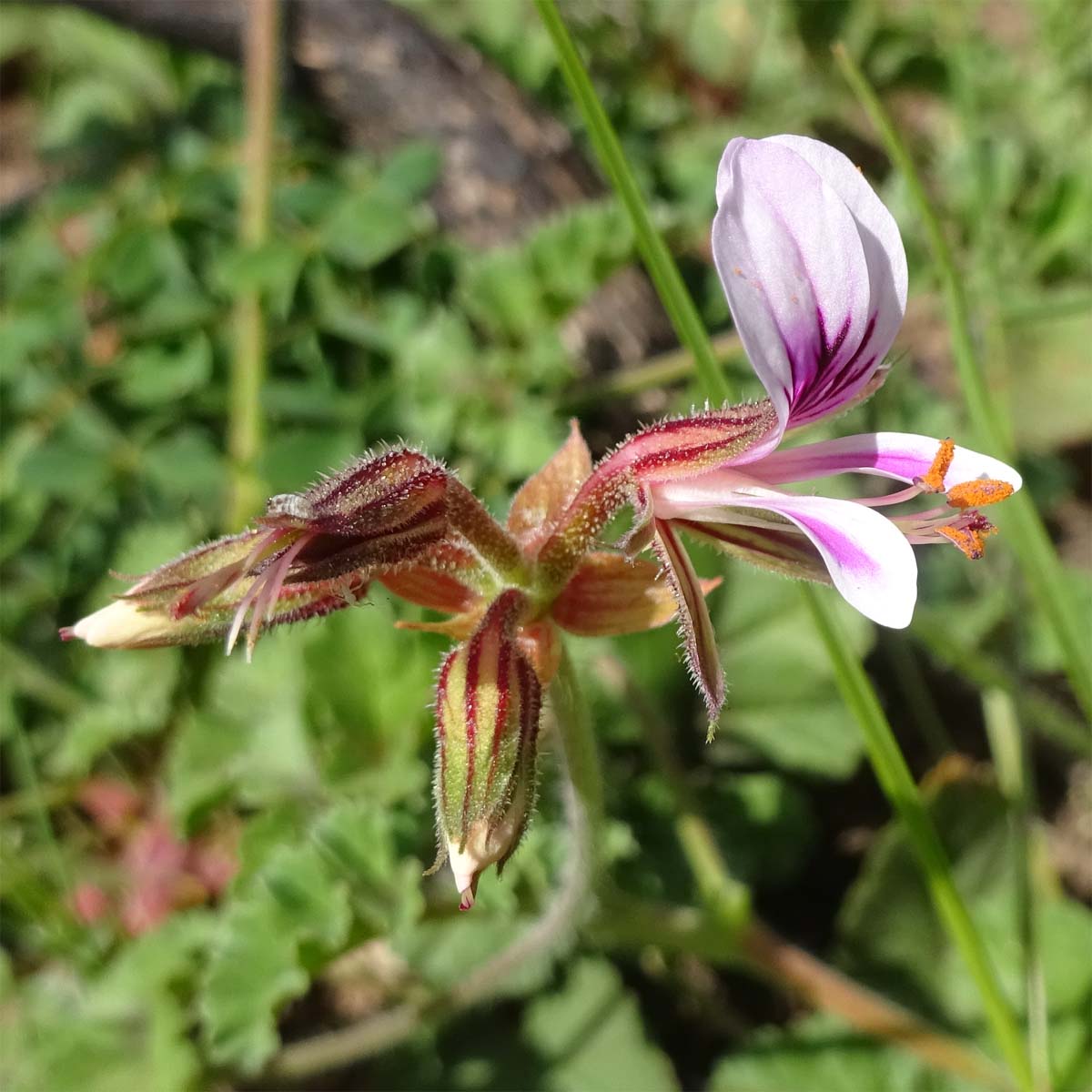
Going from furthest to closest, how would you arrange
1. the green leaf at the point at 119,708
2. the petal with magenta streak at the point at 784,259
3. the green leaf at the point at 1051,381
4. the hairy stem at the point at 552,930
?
the green leaf at the point at 1051,381
the green leaf at the point at 119,708
the hairy stem at the point at 552,930
the petal with magenta streak at the point at 784,259

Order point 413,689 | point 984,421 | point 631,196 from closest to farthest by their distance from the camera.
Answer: point 631,196 < point 984,421 < point 413,689

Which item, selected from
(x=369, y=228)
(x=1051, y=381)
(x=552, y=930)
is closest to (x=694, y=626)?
(x=552, y=930)

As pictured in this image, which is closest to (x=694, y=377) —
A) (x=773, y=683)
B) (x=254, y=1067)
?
→ (x=773, y=683)

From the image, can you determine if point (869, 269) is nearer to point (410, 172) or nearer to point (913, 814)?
point (913, 814)

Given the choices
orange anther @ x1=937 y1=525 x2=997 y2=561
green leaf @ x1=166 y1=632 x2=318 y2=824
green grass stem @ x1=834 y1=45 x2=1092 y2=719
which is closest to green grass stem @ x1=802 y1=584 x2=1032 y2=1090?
green grass stem @ x1=834 y1=45 x2=1092 y2=719

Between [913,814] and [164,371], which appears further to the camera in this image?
[164,371]

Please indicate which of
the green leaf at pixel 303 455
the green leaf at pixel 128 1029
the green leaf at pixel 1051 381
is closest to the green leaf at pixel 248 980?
the green leaf at pixel 128 1029

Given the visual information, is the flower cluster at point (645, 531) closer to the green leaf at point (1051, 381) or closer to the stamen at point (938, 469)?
the stamen at point (938, 469)
